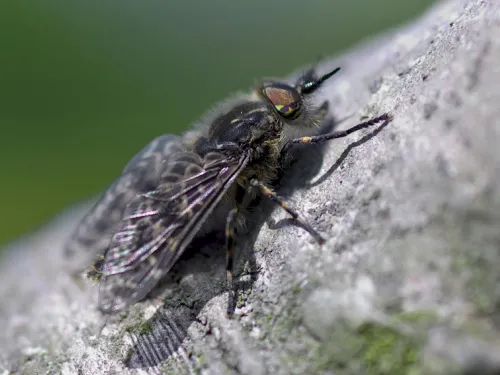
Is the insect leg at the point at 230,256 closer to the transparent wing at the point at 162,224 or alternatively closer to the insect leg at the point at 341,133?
the transparent wing at the point at 162,224

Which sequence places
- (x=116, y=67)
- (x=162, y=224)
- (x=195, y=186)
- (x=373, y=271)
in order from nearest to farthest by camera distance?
(x=373, y=271), (x=162, y=224), (x=195, y=186), (x=116, y=67)

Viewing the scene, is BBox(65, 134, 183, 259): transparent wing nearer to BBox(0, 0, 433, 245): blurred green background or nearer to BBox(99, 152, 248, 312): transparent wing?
BBox(99, 152, 248, 312): transparent wing

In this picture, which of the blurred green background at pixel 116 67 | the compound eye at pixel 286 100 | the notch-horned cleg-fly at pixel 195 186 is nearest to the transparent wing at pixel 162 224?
the notch-horned cleg-fly at pixel 195 186

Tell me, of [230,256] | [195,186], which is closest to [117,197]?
[195,186]

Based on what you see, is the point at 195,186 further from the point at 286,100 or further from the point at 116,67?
the point at 116,67

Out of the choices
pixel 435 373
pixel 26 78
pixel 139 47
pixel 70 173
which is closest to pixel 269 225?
pixel 435 373

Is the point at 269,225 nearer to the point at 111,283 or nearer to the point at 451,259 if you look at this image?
the point at 111,283

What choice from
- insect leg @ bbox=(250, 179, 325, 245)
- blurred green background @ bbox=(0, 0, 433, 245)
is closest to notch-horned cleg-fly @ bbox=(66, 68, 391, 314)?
insect leg @ bbox=(250, 179, 325, 245)
